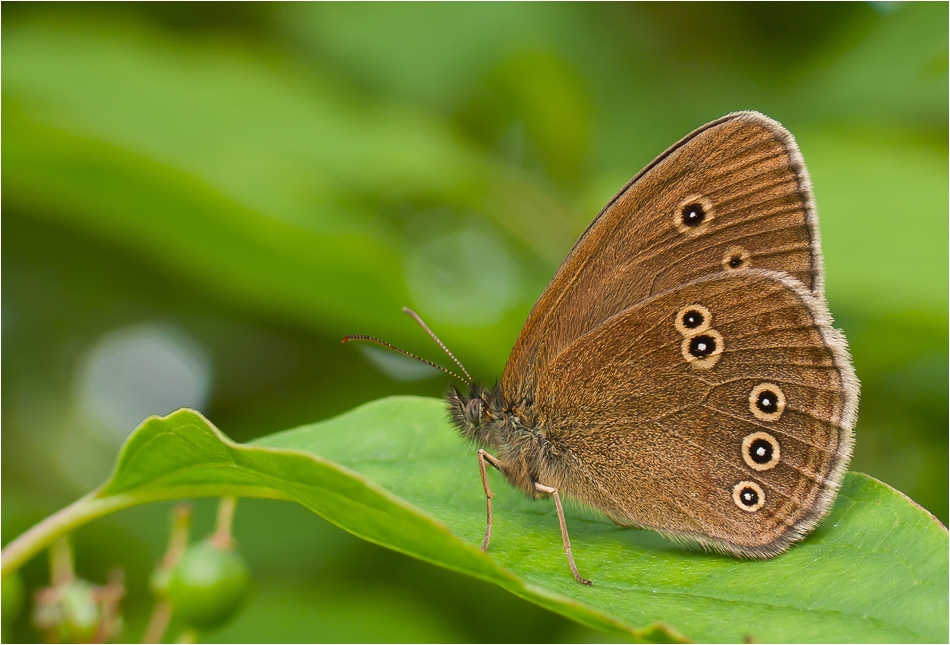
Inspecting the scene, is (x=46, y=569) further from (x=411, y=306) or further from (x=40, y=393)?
(x=411, y=306)

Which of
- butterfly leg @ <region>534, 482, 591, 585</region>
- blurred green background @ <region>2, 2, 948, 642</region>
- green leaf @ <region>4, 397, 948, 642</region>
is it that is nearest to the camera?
green leaf @ <region>4, 397, 948, 642</region>

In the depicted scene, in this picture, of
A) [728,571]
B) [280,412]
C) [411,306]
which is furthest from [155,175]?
[728,571]

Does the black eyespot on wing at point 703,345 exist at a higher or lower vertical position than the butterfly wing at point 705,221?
lower

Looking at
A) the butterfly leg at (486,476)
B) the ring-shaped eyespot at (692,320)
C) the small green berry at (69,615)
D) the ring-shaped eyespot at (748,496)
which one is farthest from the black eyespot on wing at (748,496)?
the small green berry at (69,615)

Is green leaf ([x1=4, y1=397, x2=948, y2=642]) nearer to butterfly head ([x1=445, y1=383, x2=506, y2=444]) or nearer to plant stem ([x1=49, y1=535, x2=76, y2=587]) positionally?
butterfly head ([x1=445, y1=383, x2=506, y2=444])

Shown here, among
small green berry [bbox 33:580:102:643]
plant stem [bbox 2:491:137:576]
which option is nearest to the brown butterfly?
plant stem [bbox 2:491:137:576]

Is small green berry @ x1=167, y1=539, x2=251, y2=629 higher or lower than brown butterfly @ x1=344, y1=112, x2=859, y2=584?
lower

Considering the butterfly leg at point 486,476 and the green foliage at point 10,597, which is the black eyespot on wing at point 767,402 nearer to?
the butterfly leg at point 486,476

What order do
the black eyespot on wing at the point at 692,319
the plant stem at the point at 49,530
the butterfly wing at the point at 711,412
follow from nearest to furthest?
the plant stem at the point at 49,530 < the butterfly wing at the point at 711,412 < the black eyespot on wing at the point at 692,319
